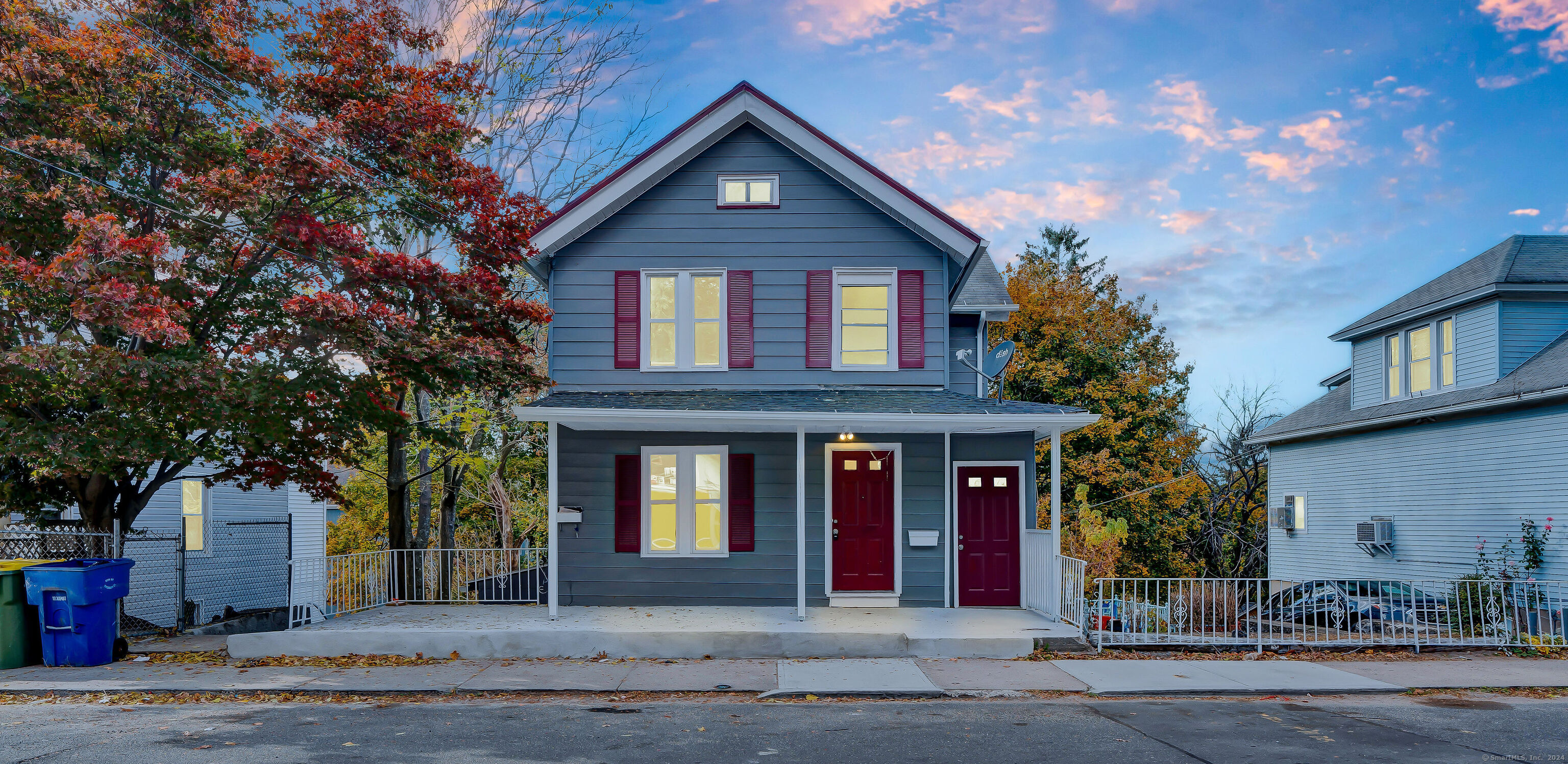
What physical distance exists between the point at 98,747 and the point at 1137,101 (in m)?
18.7

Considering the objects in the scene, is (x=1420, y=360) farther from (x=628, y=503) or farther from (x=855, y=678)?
(x=628, y=503)

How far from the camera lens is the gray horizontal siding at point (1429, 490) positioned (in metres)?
13.7

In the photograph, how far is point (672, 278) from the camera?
13172 millimetres

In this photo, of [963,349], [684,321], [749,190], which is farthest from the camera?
[963,349]

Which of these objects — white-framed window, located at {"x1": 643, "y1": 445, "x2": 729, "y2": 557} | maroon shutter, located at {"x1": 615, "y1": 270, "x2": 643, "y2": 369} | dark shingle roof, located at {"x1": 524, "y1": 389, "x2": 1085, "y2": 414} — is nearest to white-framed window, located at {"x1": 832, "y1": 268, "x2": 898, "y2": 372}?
dark shingle roof, located at {"x1": 524, "y1": 389, "x2": 1085, "y2": 414}

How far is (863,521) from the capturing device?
493 inches

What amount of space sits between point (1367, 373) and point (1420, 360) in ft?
4.88

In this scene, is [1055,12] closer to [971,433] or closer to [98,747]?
[971,433]

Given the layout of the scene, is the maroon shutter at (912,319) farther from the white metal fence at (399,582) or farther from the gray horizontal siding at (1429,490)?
the gray horizontal siding at (1429,490)

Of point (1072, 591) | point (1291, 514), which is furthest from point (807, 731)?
point (1291, 514)

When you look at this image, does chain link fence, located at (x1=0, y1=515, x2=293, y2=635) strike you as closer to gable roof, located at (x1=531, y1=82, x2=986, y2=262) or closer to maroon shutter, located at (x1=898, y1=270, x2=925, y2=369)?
gable roof, located at (x1=531, y1=82, x2=986, y2=262)

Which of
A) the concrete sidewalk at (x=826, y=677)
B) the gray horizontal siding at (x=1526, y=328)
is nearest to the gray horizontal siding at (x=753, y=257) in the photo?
the concrete sidewalk at (x=826, y=677)

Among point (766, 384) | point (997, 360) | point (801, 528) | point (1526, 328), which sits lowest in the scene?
point (801, 528)

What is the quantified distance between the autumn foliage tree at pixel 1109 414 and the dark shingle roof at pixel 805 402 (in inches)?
548
